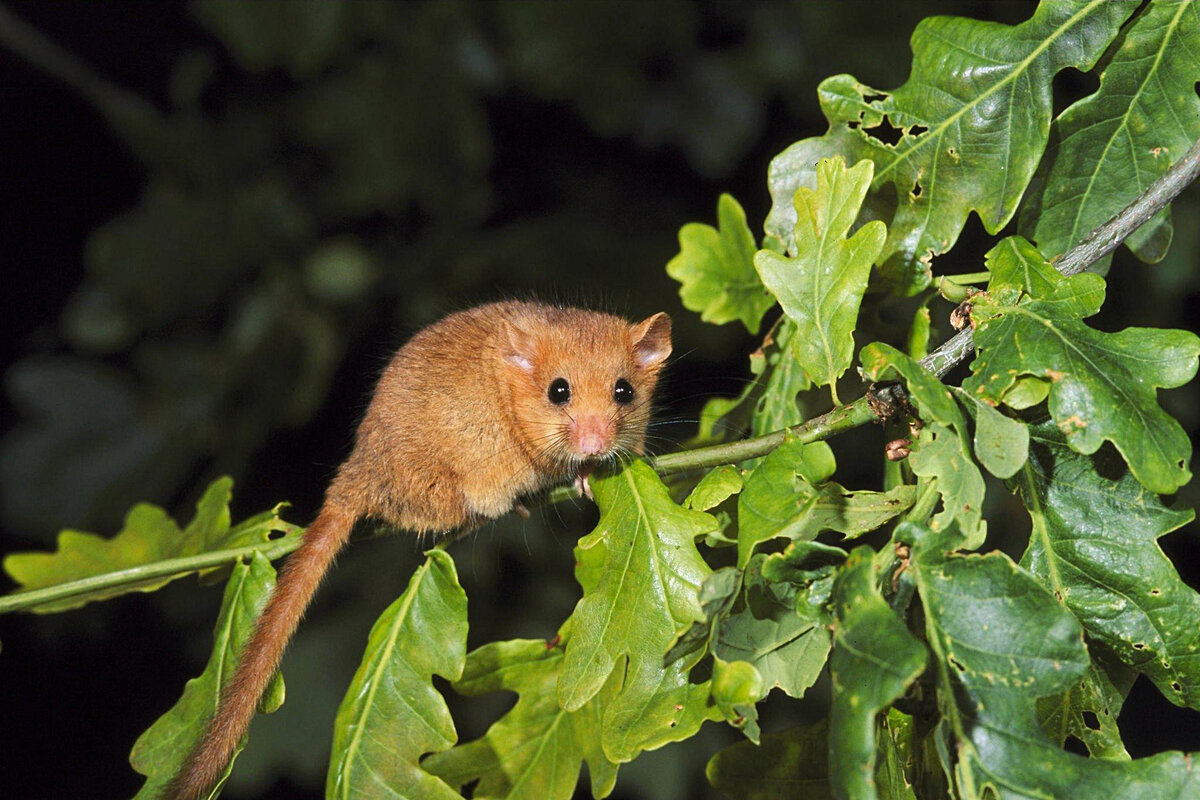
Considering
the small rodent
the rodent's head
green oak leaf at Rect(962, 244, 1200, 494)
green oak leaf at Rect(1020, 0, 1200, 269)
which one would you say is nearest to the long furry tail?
the small rodent

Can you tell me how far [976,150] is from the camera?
5.57ft

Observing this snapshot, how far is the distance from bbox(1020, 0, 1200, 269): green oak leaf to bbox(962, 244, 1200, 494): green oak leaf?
0.95ft

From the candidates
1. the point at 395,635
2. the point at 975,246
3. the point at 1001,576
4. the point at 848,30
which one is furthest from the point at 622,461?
the point at 848,30

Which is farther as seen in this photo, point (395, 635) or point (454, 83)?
point (454, 83)

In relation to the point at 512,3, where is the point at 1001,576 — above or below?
below

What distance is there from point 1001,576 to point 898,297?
2.25 ft

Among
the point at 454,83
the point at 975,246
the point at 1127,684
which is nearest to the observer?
the point at 1127,684

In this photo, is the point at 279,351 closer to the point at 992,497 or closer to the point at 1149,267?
the point at 992,497

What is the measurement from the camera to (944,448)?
54.4 inches

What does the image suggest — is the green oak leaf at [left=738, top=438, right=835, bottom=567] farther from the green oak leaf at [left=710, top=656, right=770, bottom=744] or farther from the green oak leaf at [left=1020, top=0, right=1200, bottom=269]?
the green oak leaf at [left=1020, top=0, right=1200, bottom=269]

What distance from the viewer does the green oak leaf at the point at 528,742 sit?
1809 mm

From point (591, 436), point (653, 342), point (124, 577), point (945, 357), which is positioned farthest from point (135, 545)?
point (945, 357)

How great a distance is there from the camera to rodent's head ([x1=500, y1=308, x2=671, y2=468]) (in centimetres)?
225

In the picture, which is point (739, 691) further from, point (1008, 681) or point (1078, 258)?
point (1078, 258)
